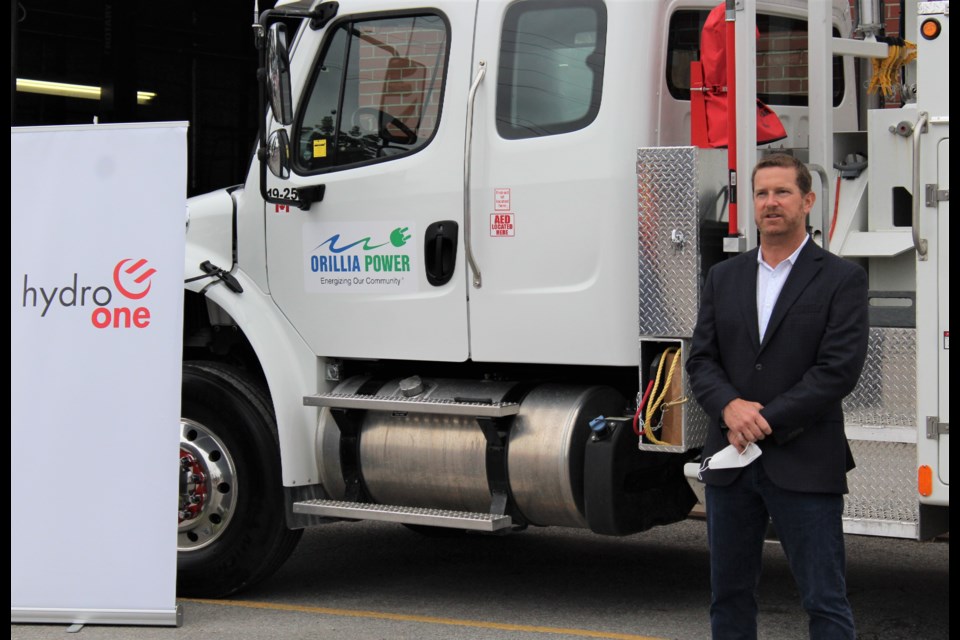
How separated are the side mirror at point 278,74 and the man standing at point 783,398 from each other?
7.71 ft

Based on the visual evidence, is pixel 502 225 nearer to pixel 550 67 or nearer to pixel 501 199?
pixel 501 199

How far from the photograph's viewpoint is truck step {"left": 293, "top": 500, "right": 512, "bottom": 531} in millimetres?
5906

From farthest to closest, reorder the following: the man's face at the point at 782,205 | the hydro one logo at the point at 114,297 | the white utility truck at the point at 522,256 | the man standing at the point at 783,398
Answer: the hydro one logo at the point at 114,297
the white utility truck at the point at 522,256
the man's face at the point at 782,205
the man standing at the point at 783,398

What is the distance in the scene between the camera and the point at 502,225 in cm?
597

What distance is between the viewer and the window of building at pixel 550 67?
582 cm

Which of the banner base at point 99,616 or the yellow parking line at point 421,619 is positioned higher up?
the banner base at point 99,616

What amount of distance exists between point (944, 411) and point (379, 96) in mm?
2715

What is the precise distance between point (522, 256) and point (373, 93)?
1032 millimetres

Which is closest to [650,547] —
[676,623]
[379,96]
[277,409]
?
[676,623]

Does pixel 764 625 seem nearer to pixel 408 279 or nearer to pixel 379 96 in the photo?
pixel 408 279

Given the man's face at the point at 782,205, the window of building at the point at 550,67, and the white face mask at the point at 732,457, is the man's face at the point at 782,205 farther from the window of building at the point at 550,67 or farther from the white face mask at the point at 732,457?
the window of building at the point at 550,67

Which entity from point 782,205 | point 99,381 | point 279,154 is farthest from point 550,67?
point 99,381

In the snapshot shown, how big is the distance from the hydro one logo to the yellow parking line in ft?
4.72

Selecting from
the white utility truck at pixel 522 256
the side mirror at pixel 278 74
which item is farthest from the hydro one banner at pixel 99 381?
the white utility truck at pixel 522 256
